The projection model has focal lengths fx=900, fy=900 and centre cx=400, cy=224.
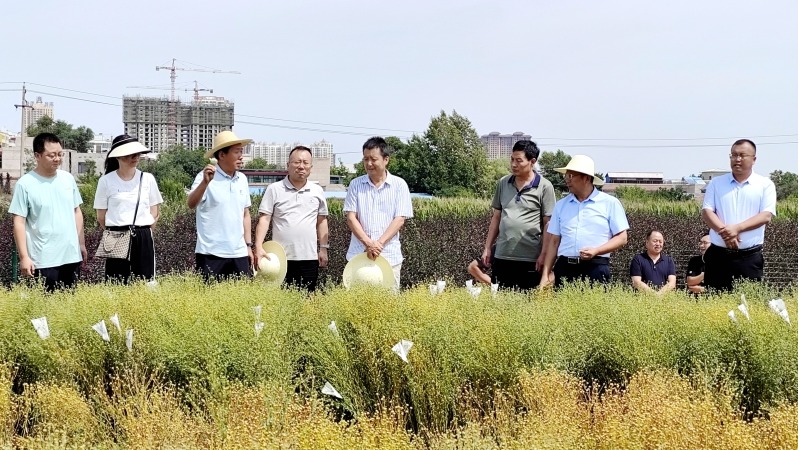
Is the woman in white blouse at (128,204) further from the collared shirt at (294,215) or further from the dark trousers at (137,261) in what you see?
the collared shirt at (294,215)

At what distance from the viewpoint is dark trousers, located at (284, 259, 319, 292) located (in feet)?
19.5

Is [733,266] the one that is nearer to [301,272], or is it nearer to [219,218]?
[301,272]

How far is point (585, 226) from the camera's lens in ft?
17.8

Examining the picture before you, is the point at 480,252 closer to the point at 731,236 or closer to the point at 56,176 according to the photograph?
the point at 731,236

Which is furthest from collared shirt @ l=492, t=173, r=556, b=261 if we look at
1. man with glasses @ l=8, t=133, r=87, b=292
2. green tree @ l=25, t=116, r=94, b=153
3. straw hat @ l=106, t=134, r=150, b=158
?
green tree @ l=25, t=116, r=94, b=153

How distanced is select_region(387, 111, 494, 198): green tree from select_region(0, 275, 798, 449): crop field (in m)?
56.6

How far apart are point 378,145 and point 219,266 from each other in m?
1.28

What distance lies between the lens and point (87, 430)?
3434 mm

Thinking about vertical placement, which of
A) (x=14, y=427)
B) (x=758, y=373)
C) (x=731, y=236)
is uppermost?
(x=731, y=236)

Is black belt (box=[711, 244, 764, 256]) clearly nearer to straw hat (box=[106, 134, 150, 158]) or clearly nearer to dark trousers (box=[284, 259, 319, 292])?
dark trousers (box=[284, 259, 319, 292])

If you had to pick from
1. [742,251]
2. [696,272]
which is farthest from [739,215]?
[696,272]

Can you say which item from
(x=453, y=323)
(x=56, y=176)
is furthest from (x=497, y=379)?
(x=56, y=176)

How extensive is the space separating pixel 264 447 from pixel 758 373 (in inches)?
84.7

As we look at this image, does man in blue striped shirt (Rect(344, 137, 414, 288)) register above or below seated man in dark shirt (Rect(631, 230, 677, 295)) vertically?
above
